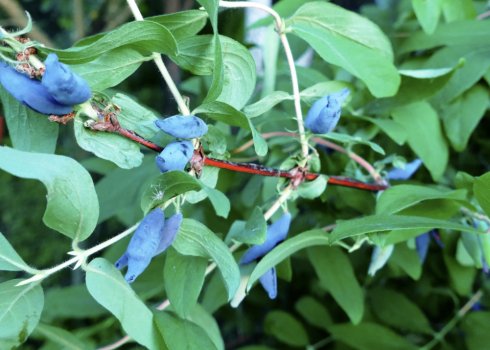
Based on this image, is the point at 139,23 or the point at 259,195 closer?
the point at 139,23

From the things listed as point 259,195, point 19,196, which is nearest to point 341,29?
point 259,195

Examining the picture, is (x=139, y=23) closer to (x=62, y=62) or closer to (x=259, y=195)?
(x=62, y=62)

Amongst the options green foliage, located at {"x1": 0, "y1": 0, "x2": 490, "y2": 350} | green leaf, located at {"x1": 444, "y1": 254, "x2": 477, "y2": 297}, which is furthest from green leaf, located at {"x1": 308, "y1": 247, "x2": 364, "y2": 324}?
green leaf, located at {"x1": 444, "y1": 254, "x2": 477, "y2": 297}

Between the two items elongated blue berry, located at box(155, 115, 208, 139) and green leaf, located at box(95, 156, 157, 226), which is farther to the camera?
green leaf, located at box(95, 156, 157, 226)

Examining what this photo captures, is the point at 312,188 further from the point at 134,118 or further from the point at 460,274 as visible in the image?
the point at 460,274

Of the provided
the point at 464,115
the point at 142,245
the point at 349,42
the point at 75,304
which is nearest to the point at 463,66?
the point at 464,115

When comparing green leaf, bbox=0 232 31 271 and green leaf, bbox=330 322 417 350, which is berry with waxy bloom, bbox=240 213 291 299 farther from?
green leaf, bbox=330 322 417 350
